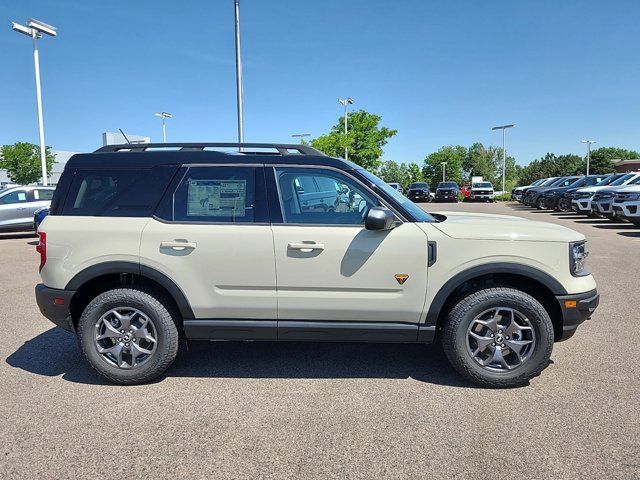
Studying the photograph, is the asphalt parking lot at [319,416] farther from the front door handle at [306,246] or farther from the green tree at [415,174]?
the green tree at [415,174]

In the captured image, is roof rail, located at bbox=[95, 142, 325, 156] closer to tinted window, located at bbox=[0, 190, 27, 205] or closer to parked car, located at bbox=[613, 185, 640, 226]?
tinted window, located at bbox=[0, 190, 27, 205]

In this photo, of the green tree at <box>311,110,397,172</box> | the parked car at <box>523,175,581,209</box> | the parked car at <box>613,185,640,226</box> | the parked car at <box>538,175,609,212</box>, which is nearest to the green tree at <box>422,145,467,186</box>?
the green tree at <box>311,110,397,172</box>

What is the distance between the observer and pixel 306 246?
3691 mm

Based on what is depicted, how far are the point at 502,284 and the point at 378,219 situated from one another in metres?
1.19

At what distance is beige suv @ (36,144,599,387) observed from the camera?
3.68 m

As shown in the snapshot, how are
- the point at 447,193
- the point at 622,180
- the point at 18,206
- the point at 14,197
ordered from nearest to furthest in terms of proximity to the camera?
the point at 18,206, the point at 14,197, the point at 622,180, the point at 447,193

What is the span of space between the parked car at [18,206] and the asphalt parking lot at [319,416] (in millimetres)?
11715

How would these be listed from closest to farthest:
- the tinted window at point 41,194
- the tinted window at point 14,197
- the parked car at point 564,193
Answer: the tinted window at point 14,197, the tinted window at point 41,194, the parked car at point 564,193

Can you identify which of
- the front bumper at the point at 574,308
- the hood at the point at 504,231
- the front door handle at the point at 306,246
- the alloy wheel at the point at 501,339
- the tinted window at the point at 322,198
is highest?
the tinted window at the point at 322,198

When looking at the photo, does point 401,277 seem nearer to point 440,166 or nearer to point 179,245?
point 179,245

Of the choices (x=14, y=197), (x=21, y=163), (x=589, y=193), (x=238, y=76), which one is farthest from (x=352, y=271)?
(x=21, y=163)

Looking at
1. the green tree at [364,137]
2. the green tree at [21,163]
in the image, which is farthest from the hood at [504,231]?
the green tree at [21,163]

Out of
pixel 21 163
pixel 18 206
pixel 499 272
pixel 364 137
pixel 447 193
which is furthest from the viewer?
pixel 21 163

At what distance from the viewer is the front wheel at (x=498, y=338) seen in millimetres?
3678
